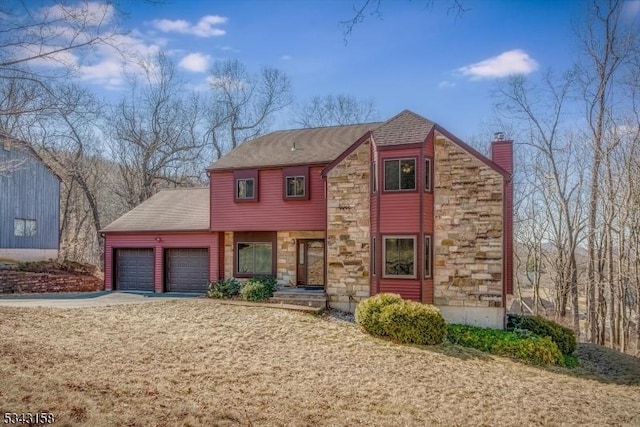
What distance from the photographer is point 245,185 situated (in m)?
17.6

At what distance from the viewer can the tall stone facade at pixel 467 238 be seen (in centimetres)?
1335

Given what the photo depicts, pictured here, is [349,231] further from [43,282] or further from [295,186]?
[43,282]

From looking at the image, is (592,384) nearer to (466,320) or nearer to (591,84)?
(466,320)

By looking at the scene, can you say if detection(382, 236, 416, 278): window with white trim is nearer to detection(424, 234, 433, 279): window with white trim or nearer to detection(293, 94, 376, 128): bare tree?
detection(424, 234, 433, 279): window with white trim

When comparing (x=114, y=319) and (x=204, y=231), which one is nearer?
(x=114, y=319)

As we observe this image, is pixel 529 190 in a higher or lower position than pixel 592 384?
higher

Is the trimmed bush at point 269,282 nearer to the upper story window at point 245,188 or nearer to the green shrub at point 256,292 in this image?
the green shrub at point 256,292

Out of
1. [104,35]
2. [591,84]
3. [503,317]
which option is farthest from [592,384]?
[591,84]

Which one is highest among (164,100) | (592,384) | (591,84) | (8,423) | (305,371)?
(164,100)

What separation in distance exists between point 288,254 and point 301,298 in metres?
2.51

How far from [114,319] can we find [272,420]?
7.36 metres

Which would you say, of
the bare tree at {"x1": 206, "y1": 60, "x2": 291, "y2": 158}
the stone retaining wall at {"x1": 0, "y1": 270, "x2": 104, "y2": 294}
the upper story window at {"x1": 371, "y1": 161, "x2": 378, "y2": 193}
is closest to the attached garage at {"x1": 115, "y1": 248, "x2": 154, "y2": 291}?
the stone retaining wall at {"x1": 0, "y1": 270, "x2": 104, "y2": 294}

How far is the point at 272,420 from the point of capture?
19.7ft

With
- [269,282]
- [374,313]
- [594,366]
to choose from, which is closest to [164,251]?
[269,282]
